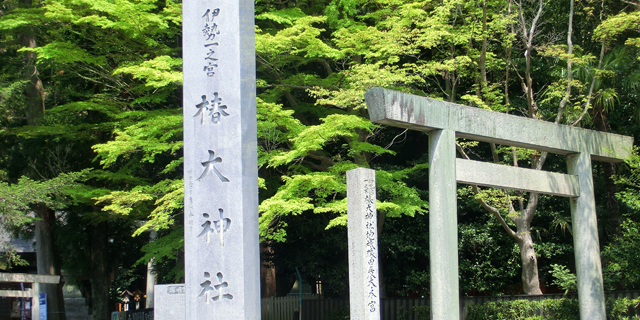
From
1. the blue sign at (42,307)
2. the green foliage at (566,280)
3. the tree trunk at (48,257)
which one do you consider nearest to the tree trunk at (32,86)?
the tree trunk at (48,257)

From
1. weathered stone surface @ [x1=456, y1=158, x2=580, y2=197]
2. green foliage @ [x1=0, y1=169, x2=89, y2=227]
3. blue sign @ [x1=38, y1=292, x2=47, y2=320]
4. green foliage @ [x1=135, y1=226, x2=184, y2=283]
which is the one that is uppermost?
green foliage @ [x1=0, y1=169, x2=89, y2=227]

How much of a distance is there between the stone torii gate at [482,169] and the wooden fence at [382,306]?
139 inches

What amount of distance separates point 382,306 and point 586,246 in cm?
701

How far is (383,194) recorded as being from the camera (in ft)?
54.1

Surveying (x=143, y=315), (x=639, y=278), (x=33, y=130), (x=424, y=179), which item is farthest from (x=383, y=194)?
(x=33, y=130)

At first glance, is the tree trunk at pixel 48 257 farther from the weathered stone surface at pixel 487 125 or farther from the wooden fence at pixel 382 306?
the weathered stone surface at pixel 487 125

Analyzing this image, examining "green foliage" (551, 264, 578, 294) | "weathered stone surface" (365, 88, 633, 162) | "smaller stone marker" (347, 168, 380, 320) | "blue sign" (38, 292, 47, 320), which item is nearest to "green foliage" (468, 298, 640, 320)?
"green foliage" (551, 264, 578, 294)

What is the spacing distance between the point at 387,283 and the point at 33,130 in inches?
463

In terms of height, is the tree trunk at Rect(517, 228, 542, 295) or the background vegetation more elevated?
the background vegetation

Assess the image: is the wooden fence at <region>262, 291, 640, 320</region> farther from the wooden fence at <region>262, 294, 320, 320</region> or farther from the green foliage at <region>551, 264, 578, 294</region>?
the green foliage at <region>551, 264, 578, 294</region>

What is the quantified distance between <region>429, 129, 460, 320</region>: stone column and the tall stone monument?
3.98 metres

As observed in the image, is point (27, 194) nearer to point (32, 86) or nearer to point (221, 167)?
point (32, 86)

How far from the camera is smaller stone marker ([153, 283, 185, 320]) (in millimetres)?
7926

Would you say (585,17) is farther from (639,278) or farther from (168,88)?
(168,88)
